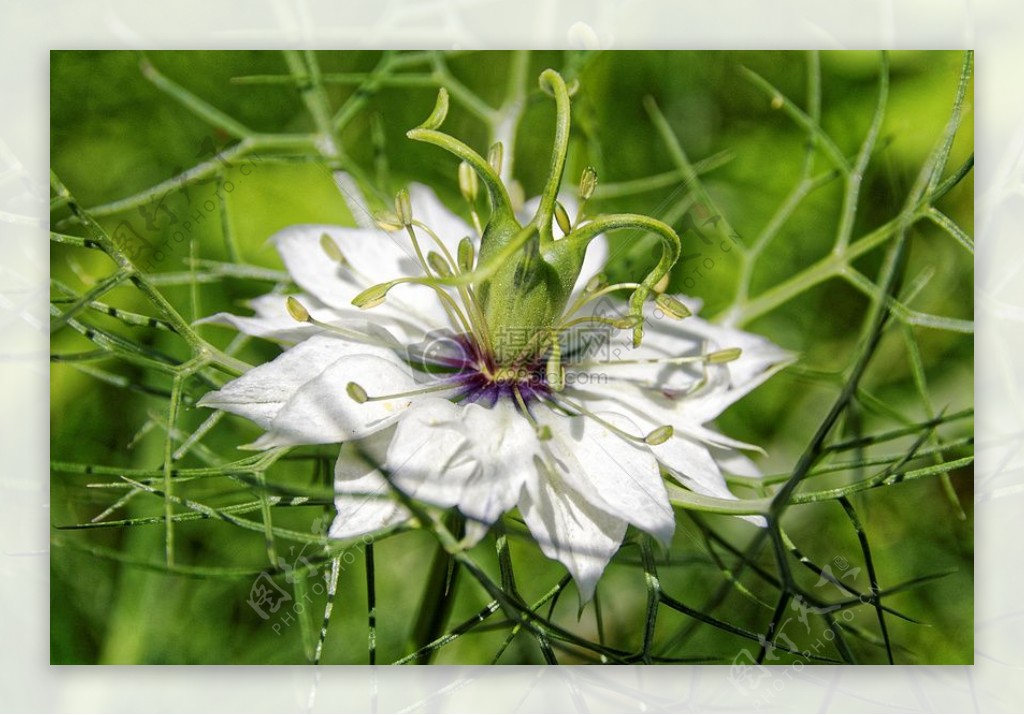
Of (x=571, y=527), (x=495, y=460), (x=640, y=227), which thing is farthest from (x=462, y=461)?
(x=640, y=227)

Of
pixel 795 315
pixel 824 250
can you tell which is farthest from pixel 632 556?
pixel 824 250

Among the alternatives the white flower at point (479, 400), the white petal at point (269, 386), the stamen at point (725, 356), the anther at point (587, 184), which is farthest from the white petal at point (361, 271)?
the stamen at point (725, 356)

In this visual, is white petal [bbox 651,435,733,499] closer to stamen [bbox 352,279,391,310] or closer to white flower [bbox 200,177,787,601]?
white flower [bbox 200,177,787,601]

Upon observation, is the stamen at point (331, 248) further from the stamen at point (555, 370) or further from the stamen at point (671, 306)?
the stamen at point (671, 306)

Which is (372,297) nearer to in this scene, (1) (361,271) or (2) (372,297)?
(2) (372,297)

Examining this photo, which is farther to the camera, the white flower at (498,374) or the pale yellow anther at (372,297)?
the pale yellow anther at (372,297)

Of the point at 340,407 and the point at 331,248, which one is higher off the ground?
the point at 331,248
